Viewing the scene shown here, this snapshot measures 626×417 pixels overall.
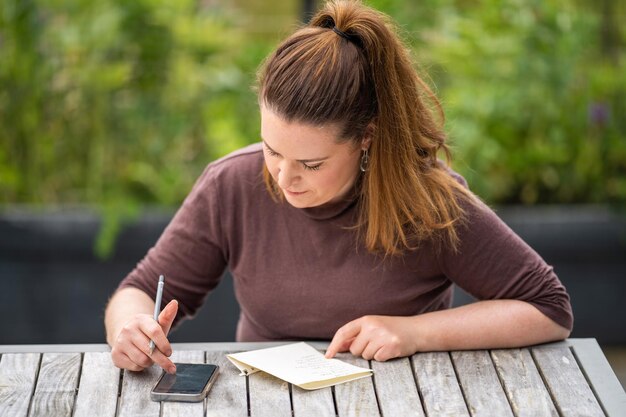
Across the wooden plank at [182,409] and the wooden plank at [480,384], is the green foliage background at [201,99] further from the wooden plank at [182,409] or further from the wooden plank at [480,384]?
the wooden plank at [182,409]

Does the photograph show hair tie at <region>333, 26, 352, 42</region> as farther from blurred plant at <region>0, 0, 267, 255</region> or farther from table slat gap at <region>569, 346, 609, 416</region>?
blurred plant at <region>0, 0, 267, 255</region>

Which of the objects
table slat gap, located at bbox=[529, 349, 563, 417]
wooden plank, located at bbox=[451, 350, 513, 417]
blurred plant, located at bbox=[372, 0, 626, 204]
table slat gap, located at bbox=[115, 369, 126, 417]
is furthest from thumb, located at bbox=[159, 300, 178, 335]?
blurred plant, located at bbox=[372, 0, 626, 204]

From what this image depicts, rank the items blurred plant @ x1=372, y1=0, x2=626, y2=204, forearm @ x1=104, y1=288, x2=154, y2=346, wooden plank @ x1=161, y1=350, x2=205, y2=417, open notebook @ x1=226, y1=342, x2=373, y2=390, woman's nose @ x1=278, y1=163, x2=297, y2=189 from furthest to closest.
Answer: blurred plant @ x1=372, y1=0, x2=626, y2=204 < forearm @ x1=104, y1=288, x2=154, y2=346 < woman's nose @ x1=278, y1=163, x2=297, y2=189 < open notebook @ x1=226, y1=342, x2=373, y2=390 < wooden plank @ x1=161, y1=350, x2=205, y2=417

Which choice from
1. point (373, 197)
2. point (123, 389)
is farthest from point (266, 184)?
point (123, 389)

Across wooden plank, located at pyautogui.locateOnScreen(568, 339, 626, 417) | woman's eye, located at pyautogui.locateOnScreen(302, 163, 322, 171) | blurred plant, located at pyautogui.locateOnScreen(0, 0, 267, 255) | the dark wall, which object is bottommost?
the dark wall

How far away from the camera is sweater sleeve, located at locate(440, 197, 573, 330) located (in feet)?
6.74

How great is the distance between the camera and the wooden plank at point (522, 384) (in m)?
1.73

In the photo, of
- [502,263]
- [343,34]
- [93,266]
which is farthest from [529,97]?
[343,34]

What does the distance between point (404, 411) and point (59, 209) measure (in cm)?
225

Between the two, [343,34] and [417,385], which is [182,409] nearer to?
[417,385]

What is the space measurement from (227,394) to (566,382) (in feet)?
1.87

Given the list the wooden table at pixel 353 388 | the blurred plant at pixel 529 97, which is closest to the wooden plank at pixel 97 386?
the wooden table at pixel 353 388

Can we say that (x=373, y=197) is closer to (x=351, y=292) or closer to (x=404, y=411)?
(x=351, y=292)

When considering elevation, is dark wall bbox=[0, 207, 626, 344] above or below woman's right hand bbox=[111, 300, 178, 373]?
below
